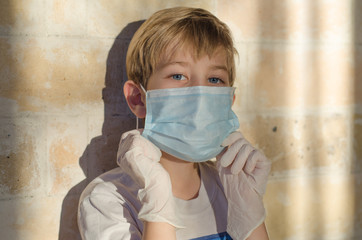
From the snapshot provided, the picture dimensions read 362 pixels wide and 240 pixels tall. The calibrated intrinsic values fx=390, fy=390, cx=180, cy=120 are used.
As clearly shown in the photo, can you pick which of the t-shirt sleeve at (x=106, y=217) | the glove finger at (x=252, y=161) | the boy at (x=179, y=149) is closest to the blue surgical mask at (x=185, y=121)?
the boy at (x=179, y=149)

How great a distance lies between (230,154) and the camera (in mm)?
1200

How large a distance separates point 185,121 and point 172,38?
0.26 m

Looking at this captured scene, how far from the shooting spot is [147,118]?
1.19 metres

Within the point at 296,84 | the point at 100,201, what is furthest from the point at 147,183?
the point at 296,84

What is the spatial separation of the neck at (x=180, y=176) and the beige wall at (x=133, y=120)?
0.25 m

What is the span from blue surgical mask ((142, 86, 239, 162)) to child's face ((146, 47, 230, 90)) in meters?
0.03

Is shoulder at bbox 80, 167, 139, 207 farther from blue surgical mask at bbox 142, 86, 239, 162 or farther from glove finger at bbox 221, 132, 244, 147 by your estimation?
glove finger at bbox 221, 132, 244, 147

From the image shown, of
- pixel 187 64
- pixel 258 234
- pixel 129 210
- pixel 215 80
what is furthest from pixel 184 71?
pixel 258 234

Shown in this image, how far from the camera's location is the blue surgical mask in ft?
3.79

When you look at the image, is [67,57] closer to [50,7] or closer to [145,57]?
[50,7]

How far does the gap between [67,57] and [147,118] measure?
375 mm

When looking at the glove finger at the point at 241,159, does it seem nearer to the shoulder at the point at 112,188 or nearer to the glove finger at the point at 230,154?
the glove finger at the point at 230,154

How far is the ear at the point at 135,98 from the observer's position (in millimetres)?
1258

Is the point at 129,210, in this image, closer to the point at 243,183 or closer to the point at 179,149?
the point at 179,149
